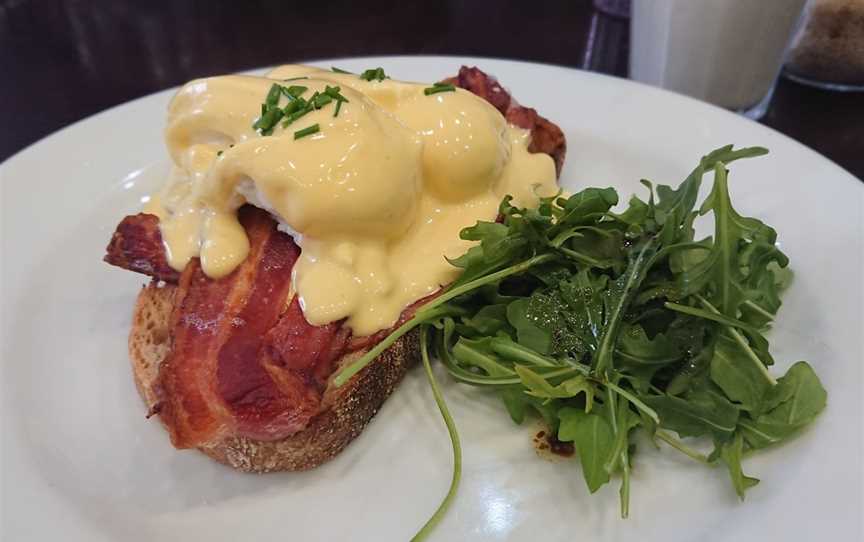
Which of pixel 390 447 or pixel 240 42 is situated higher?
pixel 240 42

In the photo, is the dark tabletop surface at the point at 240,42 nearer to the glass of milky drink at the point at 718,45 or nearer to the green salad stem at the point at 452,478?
the glass of milky drink at the point at 718,45

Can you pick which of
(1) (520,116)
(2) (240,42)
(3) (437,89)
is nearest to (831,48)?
(1) (520,116)

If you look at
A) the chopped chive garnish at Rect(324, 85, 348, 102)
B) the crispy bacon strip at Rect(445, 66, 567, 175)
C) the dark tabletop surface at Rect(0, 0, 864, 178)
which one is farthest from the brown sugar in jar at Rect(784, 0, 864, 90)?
the chopped chive garnish at Rect(324, 85, 348, 102)

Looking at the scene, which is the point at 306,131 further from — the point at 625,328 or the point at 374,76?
the point at 625,328

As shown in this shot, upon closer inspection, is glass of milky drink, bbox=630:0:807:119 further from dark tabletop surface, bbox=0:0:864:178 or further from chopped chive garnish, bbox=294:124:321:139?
chopped chive garnish, bbox=294:124:321:139

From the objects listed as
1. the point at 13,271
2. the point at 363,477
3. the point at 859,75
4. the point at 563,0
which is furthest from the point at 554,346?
the point at 563,0

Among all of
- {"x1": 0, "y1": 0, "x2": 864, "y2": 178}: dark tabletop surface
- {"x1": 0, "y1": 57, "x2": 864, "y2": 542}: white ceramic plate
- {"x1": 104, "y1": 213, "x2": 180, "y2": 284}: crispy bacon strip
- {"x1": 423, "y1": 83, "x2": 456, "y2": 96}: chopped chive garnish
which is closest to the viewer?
{"x1": 0, "y1": 57, "x2": 864, "y2": 542}: white ceramic plate
